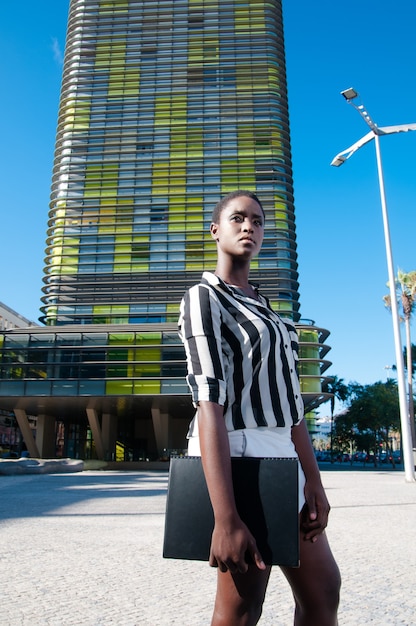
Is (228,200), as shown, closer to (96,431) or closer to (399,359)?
(399,359)

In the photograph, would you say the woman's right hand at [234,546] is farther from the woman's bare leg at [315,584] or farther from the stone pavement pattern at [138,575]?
the stone pavement pattern at [138,575]

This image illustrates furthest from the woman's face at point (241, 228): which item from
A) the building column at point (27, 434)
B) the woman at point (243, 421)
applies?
the building column at point (27, 434)

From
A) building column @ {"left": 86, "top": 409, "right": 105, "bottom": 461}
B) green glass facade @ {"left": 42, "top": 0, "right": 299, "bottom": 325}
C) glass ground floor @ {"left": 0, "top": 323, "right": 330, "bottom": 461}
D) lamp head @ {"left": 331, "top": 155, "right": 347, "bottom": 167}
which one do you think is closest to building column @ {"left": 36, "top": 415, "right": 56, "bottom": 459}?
building column @ {"left": 86, "top": 409, "right": 105, "bottom": 461}

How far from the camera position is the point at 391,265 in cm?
2209

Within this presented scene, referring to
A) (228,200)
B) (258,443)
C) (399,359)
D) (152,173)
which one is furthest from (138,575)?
(152,173)

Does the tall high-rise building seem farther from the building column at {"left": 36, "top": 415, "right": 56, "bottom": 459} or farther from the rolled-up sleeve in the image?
the rolled-up sleeve

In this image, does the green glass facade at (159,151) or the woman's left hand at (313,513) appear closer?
the woman's left hand at (313,513)

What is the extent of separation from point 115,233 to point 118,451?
22.2 metres

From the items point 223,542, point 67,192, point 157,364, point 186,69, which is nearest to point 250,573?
point 223,542

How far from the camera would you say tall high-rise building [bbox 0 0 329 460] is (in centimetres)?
4978

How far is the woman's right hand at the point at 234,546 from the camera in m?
1.59

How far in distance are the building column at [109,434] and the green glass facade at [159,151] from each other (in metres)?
9.41

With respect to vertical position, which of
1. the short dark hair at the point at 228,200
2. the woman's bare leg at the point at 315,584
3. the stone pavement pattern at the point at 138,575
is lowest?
the stone pavement pattern at the point at 138,575

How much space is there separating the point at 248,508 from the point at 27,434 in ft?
145
